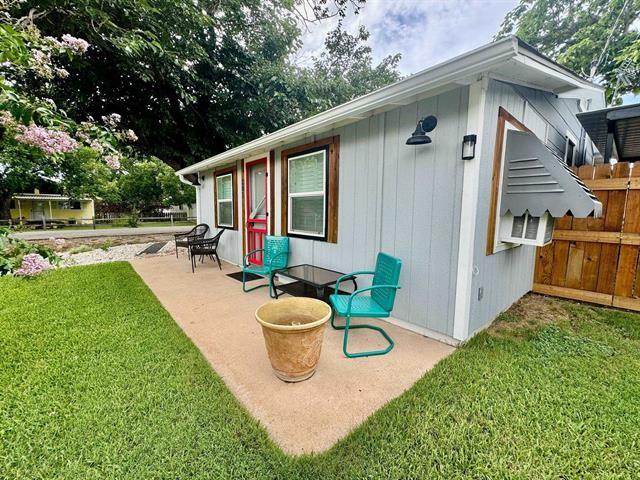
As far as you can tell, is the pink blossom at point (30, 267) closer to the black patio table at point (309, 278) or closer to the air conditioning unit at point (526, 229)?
the black patio table at point (309, 278)

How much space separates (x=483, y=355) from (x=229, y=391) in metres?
2.17

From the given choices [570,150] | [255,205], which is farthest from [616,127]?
[255,205]

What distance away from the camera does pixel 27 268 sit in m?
1.72

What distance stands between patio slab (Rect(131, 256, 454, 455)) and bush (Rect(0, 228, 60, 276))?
141 centimetres

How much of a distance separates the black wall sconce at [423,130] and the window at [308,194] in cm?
146

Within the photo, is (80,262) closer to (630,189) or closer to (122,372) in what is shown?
(122,372)

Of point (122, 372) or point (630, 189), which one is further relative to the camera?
point (630, 189)

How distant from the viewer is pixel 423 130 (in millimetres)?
2621

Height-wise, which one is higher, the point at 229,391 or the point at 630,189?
the point at 630,189

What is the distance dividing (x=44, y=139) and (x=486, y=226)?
145 inches

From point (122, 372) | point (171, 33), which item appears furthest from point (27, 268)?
point (171, 33)

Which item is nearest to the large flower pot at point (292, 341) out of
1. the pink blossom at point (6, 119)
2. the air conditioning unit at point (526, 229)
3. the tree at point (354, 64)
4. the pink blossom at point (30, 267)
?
the pink blossom at point (30, 267)

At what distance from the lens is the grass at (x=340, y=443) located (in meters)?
1.39

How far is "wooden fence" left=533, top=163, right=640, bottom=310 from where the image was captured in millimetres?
3594
